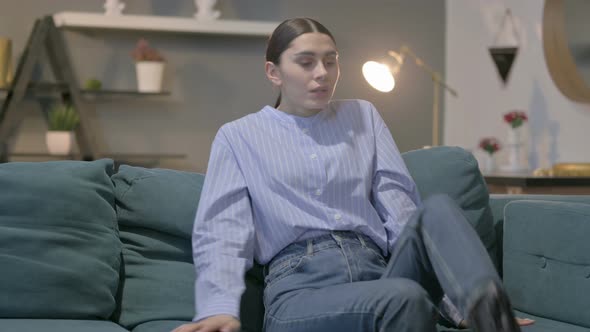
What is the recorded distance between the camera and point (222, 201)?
1.97 metres

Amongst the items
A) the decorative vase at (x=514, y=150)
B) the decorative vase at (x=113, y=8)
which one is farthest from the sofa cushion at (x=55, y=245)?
the decorative vase at (x=113, y=8)

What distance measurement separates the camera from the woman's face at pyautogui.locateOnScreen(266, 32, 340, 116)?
2.08 m

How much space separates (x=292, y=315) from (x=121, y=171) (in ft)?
2.47

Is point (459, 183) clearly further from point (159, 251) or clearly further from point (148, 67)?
point (148, 67)

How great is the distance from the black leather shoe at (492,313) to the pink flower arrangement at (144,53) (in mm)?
3581

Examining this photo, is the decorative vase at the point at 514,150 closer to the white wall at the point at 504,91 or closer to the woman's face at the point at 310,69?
the white wall at the point at 504,91

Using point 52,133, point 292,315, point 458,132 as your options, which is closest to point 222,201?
point 292,315

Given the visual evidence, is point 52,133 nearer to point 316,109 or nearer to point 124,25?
point 124,25

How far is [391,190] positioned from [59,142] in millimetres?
2917

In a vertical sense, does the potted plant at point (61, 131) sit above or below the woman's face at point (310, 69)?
below

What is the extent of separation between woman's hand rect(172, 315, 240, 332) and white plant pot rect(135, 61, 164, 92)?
128 inches

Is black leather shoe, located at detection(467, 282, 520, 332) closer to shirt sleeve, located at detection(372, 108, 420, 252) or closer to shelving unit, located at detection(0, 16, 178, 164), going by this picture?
shirt sleeve, located at detection(372, 108, 420, 252)

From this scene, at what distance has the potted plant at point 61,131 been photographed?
15.0 ft

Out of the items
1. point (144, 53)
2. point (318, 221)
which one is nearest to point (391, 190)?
point (318, 221)
